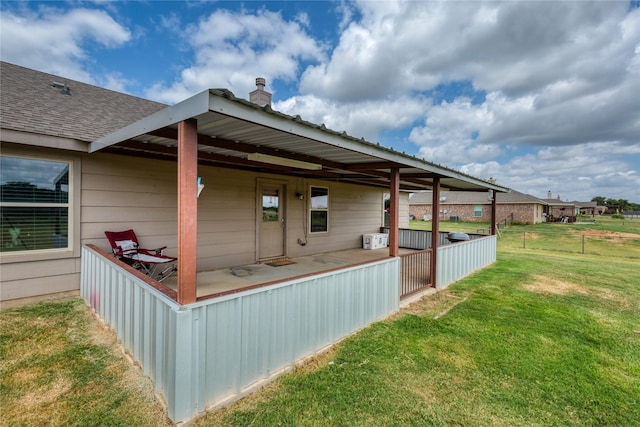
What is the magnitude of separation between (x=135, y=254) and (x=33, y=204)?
4.59 ft

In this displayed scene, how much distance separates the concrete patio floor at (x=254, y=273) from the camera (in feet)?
15.0

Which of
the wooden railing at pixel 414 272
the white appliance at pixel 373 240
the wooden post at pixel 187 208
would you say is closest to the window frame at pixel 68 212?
the wooden post at pixel 187 208

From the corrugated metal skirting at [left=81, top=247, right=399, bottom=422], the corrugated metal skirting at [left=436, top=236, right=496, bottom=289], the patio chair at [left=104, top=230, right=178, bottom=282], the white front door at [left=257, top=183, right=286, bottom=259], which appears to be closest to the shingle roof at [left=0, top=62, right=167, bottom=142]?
the patio chair at [left=104, top=230, right=178, bottom=282]

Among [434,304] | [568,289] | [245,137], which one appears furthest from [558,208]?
[245,137]

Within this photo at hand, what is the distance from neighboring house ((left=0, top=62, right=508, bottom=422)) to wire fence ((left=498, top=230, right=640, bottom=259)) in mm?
10016

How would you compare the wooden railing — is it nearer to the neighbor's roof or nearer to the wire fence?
the wire fence

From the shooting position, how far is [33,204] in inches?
151

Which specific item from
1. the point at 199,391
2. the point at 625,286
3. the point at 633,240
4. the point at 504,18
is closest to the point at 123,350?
the point at 199,391

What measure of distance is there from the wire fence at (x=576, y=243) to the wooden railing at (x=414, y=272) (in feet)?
36.4

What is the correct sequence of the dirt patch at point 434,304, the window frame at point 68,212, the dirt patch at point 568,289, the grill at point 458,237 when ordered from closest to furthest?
1. the window frame at point 68,212
2. the dirt patch at point 434,304
3. the dirt patch at point 568,289
4. the grill at point 458,237

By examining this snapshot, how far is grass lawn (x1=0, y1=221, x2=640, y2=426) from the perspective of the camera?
2.10 m

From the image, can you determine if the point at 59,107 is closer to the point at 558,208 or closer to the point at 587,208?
the point at 558,208

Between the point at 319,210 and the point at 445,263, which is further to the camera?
the point at 319,210

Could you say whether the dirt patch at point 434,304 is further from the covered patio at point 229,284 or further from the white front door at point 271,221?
the white front door at point 271,221
